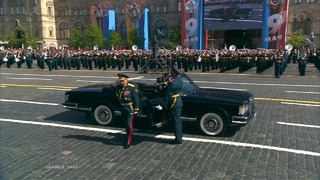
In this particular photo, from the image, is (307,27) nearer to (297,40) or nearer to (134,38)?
(297,40)

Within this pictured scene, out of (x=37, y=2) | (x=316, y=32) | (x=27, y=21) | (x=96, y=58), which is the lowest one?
(x=96, y=58)

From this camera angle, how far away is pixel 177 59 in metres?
24.9

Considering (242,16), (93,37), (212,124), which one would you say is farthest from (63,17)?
(212,124)

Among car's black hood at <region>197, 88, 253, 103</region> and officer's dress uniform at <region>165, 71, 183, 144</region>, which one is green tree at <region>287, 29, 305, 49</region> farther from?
officer's dress uniform at <region>165, 71, 183, 144</region>

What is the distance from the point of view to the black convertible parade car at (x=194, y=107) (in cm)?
699

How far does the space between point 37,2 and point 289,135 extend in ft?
259

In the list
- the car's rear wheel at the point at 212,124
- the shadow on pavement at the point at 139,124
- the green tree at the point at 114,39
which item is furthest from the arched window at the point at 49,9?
the car's rear wheel at the point at 212,124

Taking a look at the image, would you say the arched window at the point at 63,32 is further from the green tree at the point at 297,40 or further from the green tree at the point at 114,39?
the green tree at the point at 297,40

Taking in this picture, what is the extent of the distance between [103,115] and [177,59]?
17.2 m

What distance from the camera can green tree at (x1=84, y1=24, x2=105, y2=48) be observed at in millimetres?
64938

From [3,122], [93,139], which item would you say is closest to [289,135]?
[93,139]

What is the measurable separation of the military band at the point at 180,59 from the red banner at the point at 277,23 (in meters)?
21.1

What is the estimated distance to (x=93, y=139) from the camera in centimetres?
717

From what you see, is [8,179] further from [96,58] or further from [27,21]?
[27,21]
